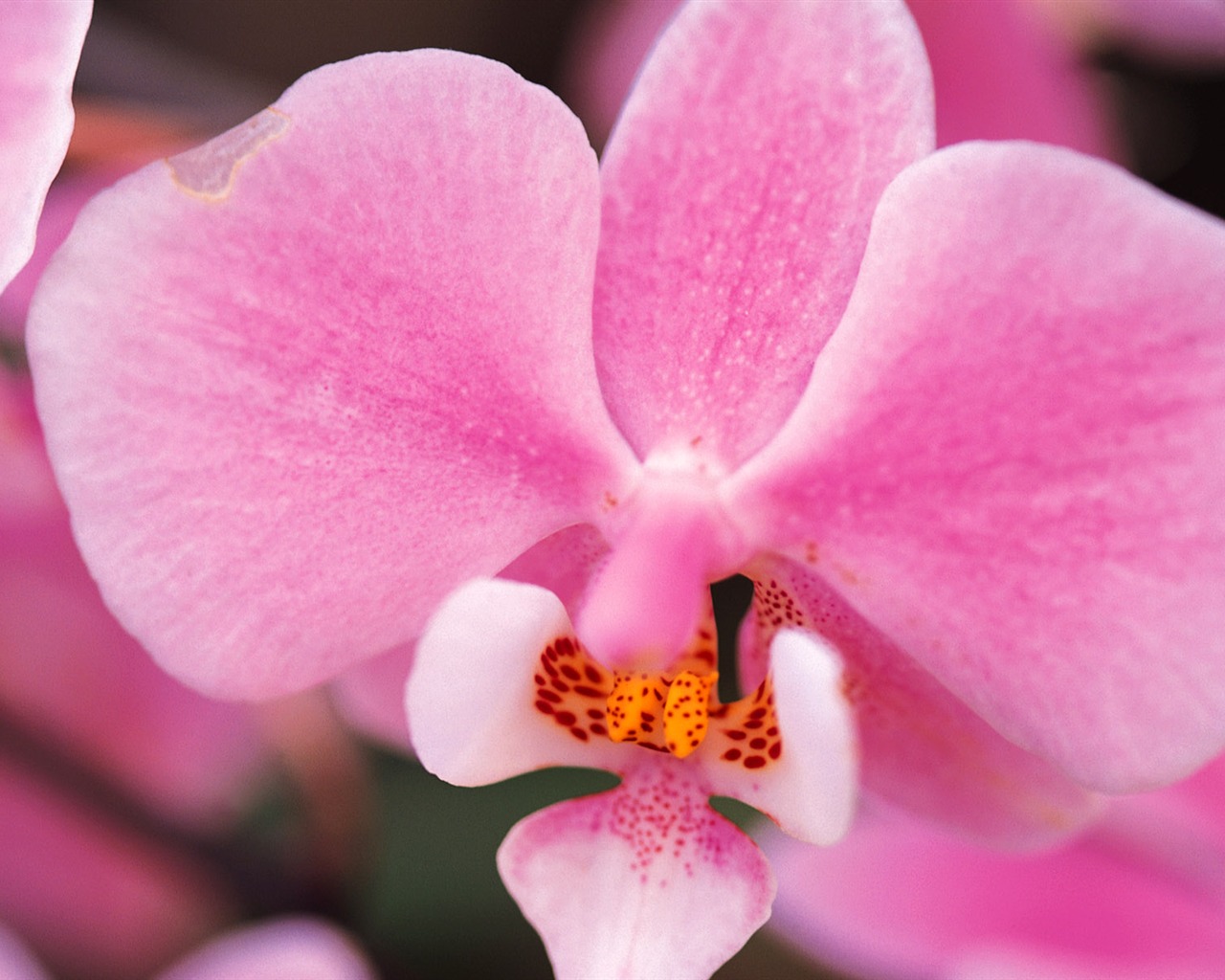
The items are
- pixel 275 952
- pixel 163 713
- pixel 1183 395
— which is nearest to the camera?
pixel 1183 395

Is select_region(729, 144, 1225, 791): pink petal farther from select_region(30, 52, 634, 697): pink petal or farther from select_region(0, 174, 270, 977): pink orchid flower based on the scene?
select_region(0, 174, 270, 977): pink orchid flower

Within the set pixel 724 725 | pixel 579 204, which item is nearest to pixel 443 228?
pixel 579 204

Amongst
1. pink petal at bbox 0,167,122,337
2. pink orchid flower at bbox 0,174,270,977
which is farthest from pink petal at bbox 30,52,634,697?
pink orchid flower at bbox 0,174,270,977

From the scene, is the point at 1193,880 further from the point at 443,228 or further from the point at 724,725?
the point at 443,228

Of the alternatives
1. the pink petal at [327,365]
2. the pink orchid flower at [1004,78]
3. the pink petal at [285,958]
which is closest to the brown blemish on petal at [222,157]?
the pink petal at [327,365]

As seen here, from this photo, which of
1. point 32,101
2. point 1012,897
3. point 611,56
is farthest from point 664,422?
point 611,56

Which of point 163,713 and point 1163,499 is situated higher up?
point 1163,499
